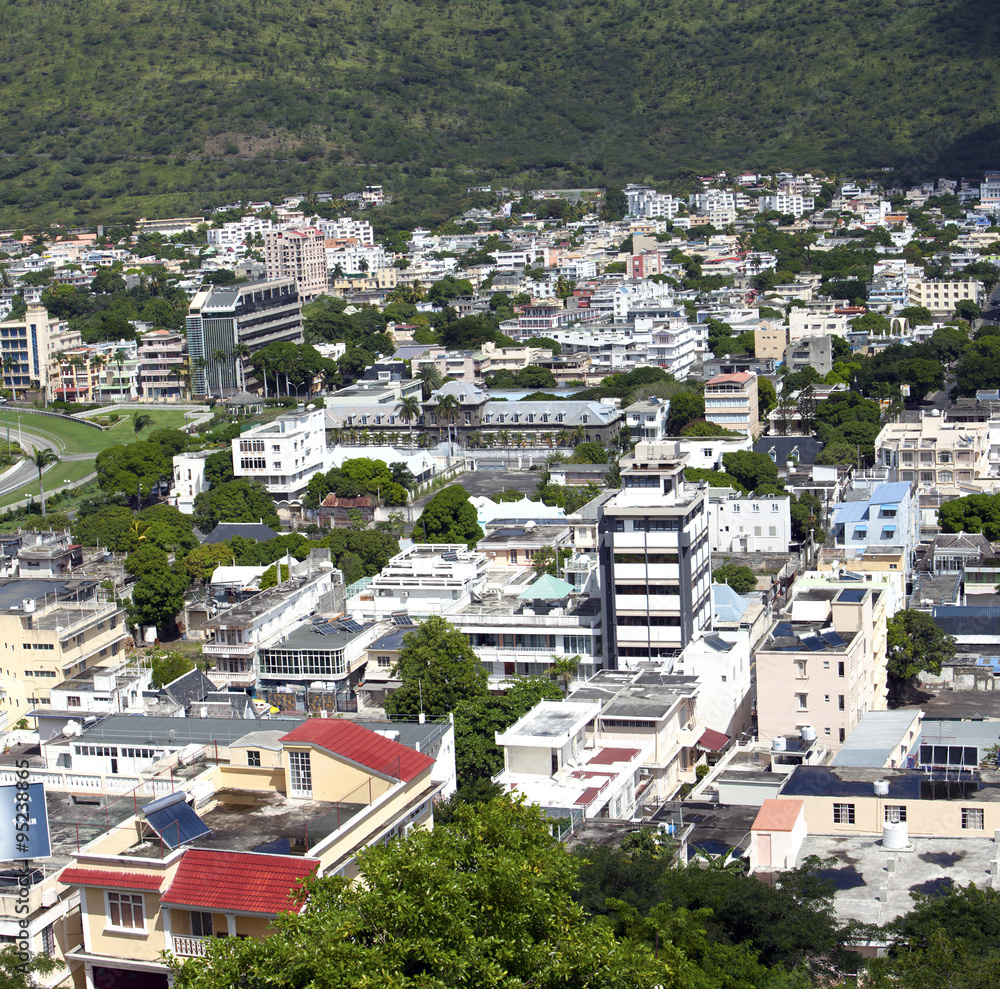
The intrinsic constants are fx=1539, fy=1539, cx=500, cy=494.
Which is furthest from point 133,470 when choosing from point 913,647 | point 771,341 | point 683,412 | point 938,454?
point 771,341

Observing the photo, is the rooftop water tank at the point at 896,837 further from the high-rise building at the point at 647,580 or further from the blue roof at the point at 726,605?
the blue roof at the point at 726,605

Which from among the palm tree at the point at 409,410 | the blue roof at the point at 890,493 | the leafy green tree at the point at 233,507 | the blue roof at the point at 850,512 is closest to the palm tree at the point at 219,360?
the palm tree at the point at 409,410

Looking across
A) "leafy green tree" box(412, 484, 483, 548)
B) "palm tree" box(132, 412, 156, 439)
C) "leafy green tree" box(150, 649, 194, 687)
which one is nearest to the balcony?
"leafy green tree" box(150, 649, 194, 687)

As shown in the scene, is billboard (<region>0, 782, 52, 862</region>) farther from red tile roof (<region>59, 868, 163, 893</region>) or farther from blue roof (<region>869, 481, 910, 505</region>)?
blue roof (<region>869, 481, 910, 505</region>)

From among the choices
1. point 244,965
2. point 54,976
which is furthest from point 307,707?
point 244,965

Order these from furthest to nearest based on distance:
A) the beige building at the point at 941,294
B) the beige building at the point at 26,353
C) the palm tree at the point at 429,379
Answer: the beige building at the point at 941,294, the beige building at the point at 26,353, the palm tree at the point at 429,379

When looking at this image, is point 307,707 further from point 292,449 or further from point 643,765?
point 292,449

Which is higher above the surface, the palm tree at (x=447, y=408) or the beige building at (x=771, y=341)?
the beige building at (x=771, y=341)
